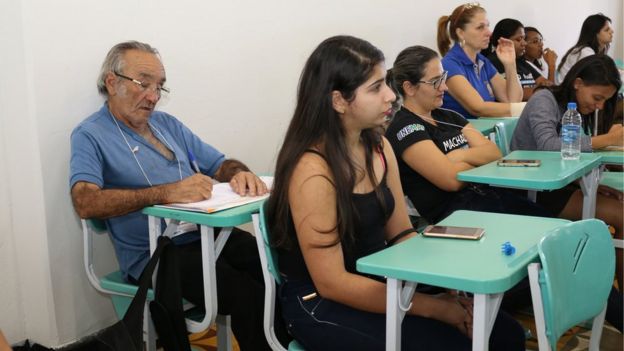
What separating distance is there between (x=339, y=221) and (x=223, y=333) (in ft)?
2.87

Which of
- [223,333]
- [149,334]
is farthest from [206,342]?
[149,334]

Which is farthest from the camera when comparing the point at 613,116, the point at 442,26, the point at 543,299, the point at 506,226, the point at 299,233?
the point at 442,26

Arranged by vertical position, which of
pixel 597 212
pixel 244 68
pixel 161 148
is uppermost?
pixel 244 68

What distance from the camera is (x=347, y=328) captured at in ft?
5.35

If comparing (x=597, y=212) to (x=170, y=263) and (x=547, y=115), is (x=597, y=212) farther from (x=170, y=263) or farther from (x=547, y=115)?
(x=170, y=263)

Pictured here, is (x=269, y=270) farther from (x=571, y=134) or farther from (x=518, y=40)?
(x=518, y=40)

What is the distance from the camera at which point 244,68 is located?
3.05 m

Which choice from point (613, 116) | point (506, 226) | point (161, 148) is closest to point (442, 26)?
point (613, 116)

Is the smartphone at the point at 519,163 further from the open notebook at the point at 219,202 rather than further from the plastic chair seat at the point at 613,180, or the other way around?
the open notebook at the point at 219,202

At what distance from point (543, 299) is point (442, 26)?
141 inches

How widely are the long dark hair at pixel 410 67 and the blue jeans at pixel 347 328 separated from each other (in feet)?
4.27

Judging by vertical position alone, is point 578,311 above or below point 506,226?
below

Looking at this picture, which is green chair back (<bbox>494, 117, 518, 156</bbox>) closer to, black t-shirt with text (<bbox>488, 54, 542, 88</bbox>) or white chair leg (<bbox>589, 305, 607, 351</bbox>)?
white chair leg (<bbox>589, 305, 607, 351</bbox>)

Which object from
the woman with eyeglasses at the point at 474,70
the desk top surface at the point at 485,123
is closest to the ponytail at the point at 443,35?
the woman with eyeglasses at the point at 474,70
